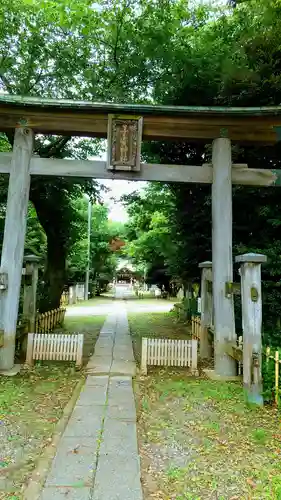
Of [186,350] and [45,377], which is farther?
[186,350]

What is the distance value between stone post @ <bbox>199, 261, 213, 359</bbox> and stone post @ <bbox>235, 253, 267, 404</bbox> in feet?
9.38

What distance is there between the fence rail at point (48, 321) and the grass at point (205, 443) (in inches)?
167

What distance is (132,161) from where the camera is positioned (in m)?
7.16

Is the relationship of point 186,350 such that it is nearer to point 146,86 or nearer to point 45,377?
point 45,377

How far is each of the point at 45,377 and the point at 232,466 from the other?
4291 millimetres

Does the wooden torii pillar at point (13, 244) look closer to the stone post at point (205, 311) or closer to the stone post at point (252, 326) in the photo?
the stone post at point (252, 326)

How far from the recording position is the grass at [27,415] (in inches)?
132

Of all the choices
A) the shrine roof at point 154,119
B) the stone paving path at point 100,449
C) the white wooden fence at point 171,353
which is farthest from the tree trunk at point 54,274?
the stone paving path at point 100,449

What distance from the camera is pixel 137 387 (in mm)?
6215

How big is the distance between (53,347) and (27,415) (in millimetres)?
2649

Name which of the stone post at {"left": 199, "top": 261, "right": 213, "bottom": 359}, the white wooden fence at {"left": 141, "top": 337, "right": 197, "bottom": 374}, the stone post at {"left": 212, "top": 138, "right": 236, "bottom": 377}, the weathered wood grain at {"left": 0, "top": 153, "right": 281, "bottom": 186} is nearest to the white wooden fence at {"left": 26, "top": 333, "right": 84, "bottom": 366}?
the white wooden fence at {"left": 141, "top": 337, "right": 197, "bottom": 374}

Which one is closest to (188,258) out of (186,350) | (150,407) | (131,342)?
(131,342)

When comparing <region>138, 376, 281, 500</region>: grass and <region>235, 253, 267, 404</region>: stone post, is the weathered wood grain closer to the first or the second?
<region>235, 253, 267, 404</region>: stone post

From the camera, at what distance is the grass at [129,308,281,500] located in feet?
10.2
